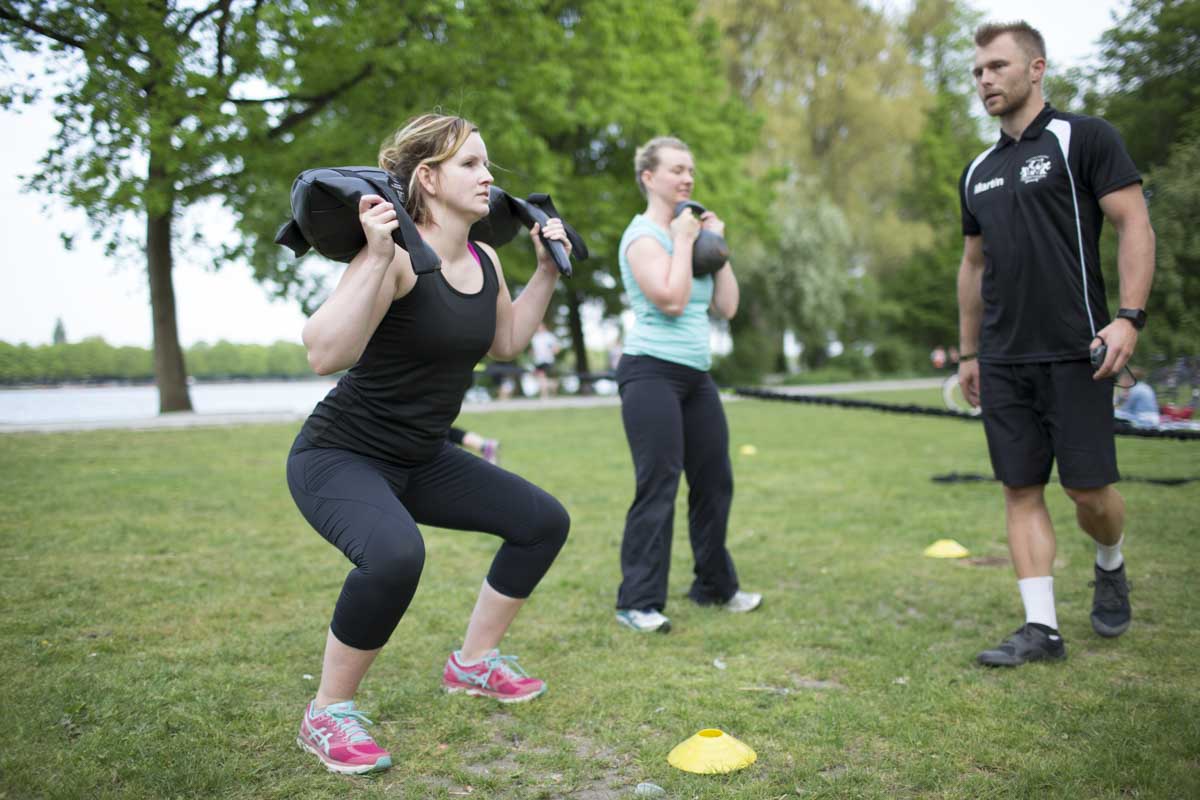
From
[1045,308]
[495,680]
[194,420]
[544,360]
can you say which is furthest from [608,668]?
[544,360]

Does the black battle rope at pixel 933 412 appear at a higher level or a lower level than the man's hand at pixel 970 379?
lower

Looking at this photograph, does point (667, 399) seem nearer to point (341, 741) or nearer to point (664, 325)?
point (664, 325)

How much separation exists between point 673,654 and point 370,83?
1463 cm

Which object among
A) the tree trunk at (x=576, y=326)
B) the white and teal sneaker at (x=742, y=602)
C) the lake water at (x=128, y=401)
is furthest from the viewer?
the tree trunk at (x=576, y=326)

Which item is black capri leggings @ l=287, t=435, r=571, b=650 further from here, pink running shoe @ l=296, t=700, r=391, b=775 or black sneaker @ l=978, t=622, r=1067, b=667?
black sneaker @ l=978, t=622, r=1067, b=667

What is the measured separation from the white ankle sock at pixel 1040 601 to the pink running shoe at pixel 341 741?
2723 millimetres

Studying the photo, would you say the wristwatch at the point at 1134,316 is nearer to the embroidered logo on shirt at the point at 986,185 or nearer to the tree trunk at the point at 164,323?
the embroidered logo on shirt at the point at 986,185

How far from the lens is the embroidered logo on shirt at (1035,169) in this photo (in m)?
3.83

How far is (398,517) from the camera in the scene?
2975 mm

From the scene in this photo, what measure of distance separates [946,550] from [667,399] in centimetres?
254

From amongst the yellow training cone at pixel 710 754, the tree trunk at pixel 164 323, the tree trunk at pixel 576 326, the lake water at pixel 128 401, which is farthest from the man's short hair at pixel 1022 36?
the tree trunk at pixel 576 326

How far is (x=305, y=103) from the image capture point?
17.0m

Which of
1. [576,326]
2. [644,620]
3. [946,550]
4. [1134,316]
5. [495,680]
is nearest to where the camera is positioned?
[495,680]

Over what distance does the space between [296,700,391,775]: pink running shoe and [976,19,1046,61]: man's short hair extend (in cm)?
367
